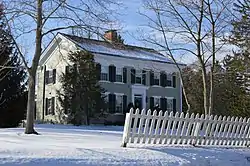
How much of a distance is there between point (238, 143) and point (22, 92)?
62.2ft

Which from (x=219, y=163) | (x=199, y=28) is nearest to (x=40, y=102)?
(x=199, y=28)

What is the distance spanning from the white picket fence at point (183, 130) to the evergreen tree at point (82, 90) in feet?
56.2

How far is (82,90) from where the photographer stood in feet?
102

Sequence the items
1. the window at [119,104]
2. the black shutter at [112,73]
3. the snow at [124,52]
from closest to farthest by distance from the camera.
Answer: the snow at [124,52] → the black shutter at [112,73] → the window at [119,104]

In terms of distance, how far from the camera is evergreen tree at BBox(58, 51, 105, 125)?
31.3m

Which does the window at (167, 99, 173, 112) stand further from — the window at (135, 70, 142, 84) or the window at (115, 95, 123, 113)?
the window at (115, 95, 123, 113)

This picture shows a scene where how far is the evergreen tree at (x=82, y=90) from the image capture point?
3127 centimetres

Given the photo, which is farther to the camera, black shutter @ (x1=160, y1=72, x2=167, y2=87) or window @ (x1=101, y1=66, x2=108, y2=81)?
black shutter @ (x1=160, y1=72, x2=167, y2=87)

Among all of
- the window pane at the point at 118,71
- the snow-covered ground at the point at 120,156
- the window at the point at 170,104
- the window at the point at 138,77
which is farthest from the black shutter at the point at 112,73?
the snow-covered ground at the point at 120,156

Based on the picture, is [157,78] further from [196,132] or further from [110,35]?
[196,132]

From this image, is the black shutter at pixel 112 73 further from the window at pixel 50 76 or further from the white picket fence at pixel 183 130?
the white picket fence at pixel 183 130

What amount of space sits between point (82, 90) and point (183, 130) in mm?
19048

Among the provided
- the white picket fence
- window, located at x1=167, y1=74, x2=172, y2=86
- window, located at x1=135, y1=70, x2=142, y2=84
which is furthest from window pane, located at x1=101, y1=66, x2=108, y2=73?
the white picket fence

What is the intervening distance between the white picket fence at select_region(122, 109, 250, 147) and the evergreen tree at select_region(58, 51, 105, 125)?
17137mm
